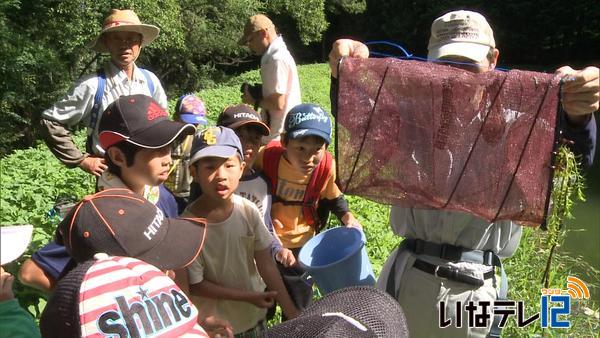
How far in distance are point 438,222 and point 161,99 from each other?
2094mm

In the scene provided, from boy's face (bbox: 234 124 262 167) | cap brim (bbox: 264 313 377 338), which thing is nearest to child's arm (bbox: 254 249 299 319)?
boy's face (bbox: 234 124 262 167)

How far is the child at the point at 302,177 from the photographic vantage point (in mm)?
3127

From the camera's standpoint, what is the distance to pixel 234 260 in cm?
268

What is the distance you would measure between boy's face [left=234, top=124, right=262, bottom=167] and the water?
175 inches

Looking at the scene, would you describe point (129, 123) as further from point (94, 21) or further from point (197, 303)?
point (94, 21)

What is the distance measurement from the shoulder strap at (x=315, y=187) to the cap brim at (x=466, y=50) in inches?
44.8

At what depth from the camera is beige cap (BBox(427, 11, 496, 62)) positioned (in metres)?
2.22

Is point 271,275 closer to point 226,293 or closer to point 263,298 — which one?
point 263,298

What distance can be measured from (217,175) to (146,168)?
0.38 meters

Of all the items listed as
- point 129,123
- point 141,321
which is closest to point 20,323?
point 141,321

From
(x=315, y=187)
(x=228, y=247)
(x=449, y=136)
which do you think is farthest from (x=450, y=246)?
(x=315, y=187)

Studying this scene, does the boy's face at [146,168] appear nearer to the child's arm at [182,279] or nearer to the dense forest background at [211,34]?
the child's arm at [182,279]

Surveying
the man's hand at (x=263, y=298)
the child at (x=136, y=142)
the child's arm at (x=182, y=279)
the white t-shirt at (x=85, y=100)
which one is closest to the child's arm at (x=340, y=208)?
the man's hand at (x=263, y=298)

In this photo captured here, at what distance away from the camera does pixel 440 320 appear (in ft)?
7.66
